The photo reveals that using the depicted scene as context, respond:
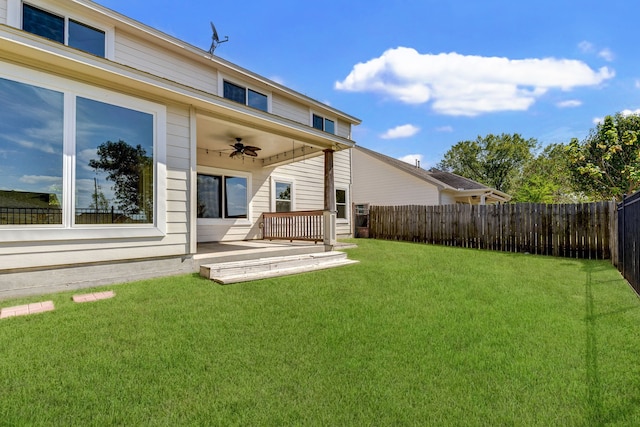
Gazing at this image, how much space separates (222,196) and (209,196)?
0.37 meters

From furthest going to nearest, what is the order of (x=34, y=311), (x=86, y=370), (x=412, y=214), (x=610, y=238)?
1. (x=412, y=214)
2. (x=610, y=238)
3. (x=34, y=311)
4. (x=86, y=370)

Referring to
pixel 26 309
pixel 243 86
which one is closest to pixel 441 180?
pixel 243 86

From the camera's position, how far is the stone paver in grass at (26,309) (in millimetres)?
3166

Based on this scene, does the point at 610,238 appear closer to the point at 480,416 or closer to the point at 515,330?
the point at 515,330

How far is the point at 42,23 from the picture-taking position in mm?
5457

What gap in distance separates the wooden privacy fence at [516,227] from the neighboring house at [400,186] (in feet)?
13.9

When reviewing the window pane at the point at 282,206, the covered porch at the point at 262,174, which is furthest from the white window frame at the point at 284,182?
the window pane at the point at 282,206

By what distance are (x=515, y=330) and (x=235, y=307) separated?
308cm

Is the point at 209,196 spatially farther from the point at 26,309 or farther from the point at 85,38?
the point at 26,309

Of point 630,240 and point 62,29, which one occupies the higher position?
point 62,29

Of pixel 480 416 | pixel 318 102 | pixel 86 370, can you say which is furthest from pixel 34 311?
pixel 318 102

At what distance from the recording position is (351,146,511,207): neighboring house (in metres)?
14.9

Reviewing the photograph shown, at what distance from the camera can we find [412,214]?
10.9 metres

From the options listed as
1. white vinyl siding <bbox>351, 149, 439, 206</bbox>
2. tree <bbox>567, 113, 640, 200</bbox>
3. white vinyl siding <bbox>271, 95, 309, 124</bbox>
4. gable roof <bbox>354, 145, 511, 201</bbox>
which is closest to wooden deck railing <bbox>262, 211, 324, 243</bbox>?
white vinyl siding <bbox>271, 95, 309, 124</bbox>
